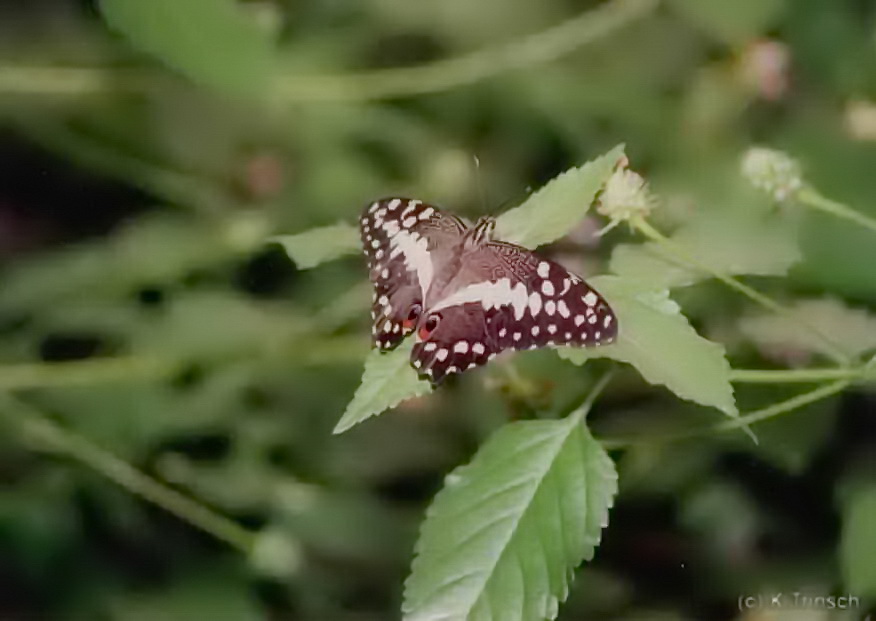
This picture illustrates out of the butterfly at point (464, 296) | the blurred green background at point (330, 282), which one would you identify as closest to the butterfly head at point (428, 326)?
the butterfly at point (464, 296)

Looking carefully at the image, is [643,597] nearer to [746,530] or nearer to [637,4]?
[746,530]

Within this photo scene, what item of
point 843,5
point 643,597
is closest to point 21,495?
point 643,597

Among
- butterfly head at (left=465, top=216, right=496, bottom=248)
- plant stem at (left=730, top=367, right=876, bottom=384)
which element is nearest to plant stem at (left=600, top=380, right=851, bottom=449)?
plant stem at (left=730, top=367, right=876, bottom=384)

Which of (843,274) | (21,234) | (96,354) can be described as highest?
(21,234)

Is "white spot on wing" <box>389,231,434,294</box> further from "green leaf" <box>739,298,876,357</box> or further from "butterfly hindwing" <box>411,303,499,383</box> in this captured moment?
"green leaf" <box>739,298,876,357</box>

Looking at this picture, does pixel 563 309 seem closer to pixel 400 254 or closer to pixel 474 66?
pixel 400 254

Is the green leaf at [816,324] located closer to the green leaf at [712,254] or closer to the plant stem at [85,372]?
the green leaf at [712,254]
